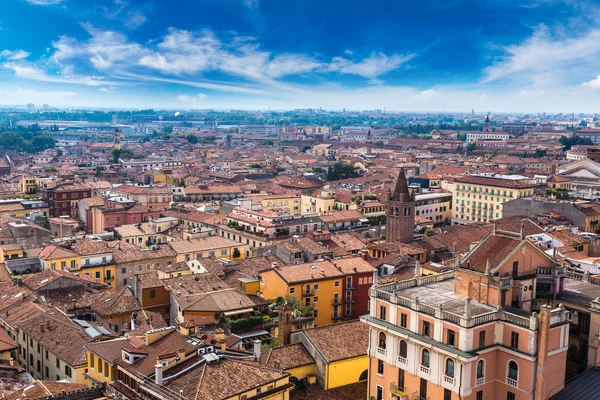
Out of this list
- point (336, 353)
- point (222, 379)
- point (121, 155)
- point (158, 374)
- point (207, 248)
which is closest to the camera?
point (158, 374)

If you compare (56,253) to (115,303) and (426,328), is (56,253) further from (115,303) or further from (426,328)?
(426,328)

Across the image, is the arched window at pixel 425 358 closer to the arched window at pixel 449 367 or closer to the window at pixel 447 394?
the arched window at pixel 449 367

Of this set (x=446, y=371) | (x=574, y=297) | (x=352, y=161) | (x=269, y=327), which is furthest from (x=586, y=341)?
(x=352, y=161)

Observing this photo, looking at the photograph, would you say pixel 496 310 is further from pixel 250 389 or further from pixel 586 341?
pixel 250 389

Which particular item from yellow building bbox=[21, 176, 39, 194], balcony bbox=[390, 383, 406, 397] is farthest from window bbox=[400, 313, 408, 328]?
yellow building bbox=[21, 176, 39, 194]

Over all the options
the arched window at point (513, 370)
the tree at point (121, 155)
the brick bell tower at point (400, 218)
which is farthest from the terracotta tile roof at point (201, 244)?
the tree at point (121, 155)

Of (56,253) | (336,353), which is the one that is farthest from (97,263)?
(336,353)
